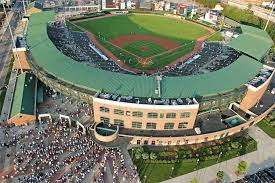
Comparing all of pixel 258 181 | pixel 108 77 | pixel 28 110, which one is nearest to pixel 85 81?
pixel 108 77

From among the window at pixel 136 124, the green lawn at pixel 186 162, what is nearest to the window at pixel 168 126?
the green lawn at pixel 186 162

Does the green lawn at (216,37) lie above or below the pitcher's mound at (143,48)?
above

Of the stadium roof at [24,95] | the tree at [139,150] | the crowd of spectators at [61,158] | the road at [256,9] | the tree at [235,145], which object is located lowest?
the crowd of spectators at [61,158]

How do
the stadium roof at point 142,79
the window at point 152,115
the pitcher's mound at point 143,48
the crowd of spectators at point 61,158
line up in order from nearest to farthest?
the crowd of spectators at point 61,158 → the window at point 152,115 → the stadium roof at point 142,79 → the pitcher's mound at point 143,48

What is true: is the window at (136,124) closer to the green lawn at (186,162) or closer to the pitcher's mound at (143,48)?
the green lawn at (186,162)

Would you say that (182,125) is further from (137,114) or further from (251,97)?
(251,97)

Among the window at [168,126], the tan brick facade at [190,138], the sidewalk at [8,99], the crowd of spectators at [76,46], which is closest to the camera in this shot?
the tan brick facade at [190,138]
